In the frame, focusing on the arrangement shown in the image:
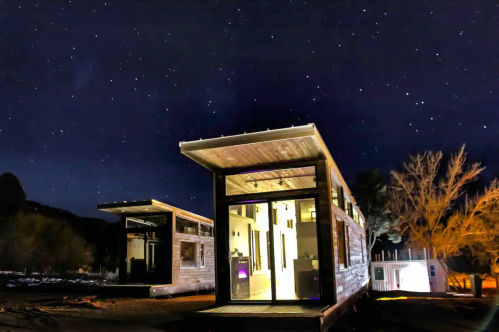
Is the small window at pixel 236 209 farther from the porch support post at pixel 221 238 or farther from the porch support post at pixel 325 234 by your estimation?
the porch support post at pixel 325 234

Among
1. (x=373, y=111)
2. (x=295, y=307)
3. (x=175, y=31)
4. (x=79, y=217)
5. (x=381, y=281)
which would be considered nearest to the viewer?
(x=295, y=307)

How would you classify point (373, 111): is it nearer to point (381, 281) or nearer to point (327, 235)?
point (381, 281)

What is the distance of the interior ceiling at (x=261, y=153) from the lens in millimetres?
6477

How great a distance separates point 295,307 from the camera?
652cm

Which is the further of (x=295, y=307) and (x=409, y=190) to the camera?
(x=409, y=190)

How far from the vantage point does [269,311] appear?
6.21 meters

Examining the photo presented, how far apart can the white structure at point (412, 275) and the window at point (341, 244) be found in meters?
9.90

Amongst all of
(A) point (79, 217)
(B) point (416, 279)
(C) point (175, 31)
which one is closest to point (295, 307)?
(C) point (175, 31)

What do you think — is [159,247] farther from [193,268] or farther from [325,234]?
[325,234]

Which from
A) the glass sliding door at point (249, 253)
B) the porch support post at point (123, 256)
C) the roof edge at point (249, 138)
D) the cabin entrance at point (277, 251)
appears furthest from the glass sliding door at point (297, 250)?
the porch support post at point (123, 256)

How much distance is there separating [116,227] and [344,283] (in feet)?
99.7

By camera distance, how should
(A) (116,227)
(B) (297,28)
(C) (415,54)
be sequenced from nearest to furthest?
(B) (297,28) < (C) (415,54) < (A) (116,227)

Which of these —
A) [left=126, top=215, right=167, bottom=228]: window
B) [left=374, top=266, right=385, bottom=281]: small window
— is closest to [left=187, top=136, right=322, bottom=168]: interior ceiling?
[left=126, top=215, right=167, bottom=228]: window

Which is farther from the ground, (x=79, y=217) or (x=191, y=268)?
(x=79, y=217)
